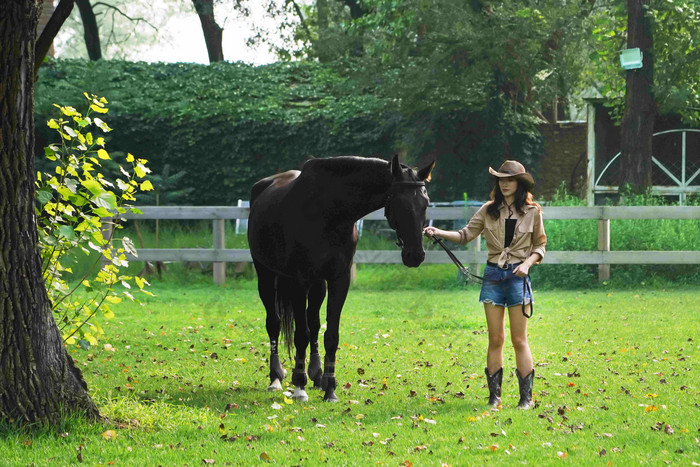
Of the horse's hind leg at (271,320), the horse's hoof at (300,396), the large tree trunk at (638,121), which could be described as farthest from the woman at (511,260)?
the large tree trunk at (638,121)

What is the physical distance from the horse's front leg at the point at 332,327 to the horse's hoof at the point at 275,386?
535mm

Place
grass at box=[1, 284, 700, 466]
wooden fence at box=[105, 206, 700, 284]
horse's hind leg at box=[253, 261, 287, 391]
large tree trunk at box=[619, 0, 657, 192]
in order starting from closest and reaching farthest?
1. grass at box=[1, 284, 700, 466]
2. horse's hind leg at box=[253, 261, 287, 391]
3. wooden fence at box=[105, 206, 700, 284]
4. large tree trunk at box=[619, 0, 657, 192]

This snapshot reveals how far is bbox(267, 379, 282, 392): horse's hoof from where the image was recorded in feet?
23.0

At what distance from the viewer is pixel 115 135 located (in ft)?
74.9

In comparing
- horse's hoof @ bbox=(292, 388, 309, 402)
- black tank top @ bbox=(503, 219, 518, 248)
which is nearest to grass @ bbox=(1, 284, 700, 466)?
horse's hoof @ bbox=(292, 388, 309, 402)

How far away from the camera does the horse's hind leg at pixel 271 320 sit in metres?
7.21

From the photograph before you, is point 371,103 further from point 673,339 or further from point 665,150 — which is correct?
point 673,339

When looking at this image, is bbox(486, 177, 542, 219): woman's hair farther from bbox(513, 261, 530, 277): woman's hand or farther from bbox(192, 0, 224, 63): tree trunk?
bbox(192, 0, 224, 63): tree trunk

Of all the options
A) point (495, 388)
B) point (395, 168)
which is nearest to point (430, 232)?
point (395, 168)

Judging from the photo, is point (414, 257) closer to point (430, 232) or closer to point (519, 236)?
point (430, 232)

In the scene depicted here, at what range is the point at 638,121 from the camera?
17.6 metres

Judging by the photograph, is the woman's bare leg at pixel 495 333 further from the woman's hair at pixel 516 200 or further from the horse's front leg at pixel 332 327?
the horse's front leg at pixel 332 327

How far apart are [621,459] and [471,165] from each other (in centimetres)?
1639

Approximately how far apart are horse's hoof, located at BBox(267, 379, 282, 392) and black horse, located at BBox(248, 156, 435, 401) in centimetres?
1
